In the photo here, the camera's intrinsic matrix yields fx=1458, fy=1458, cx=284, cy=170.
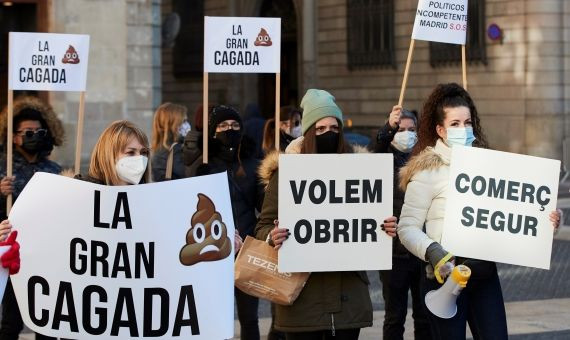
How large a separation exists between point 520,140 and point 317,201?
24441 millimetres

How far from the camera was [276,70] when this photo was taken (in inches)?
404

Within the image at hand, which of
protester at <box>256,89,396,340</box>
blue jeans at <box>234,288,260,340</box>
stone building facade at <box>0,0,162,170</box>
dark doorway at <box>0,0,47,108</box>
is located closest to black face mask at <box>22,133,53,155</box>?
blue jeans at <box>234,288,260,340</box>

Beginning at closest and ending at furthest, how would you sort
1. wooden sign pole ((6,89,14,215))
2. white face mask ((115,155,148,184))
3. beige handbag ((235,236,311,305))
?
white face mask ((115,155,148,184)), beige handbag ((235,236,311,305)), wooden sign pole ((6,89,14,215))

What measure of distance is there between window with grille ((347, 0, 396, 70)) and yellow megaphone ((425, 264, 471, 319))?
28.7 meters

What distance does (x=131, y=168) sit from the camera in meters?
6.22

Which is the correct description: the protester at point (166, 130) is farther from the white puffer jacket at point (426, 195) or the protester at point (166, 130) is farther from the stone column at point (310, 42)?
the stone column at point (310, 42)

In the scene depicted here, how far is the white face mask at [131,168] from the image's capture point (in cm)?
621

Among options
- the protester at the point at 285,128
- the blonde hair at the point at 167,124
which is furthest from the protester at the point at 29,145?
the protester at the point at 285,128

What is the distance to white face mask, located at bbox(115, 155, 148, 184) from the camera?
6.21m

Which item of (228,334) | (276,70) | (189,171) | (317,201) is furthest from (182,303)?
(276,70)

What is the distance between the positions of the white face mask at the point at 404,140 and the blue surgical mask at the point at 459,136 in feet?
7.81

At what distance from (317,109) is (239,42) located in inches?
126

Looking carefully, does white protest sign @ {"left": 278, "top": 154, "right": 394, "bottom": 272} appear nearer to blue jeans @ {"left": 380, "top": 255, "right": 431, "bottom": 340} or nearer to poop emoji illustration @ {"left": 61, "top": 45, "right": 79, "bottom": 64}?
blue jeans @ {"left": 380, "top": 255, "right": 431, "bottom": 340}

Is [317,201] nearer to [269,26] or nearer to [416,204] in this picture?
[416,204]
